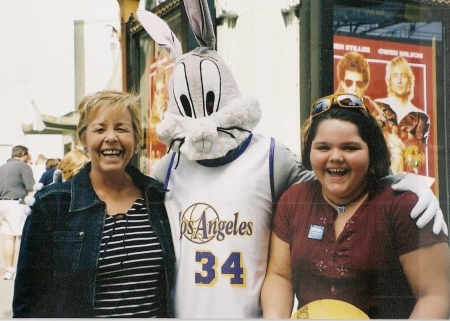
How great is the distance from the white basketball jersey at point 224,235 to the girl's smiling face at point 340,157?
224 mm

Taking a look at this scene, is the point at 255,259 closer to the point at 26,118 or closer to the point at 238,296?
the point at 238,296

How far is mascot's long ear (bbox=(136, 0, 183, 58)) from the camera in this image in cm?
241

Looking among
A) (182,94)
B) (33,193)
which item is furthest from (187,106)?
(33,193)

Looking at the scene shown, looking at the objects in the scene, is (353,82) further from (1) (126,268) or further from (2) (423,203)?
(1) (126,268)

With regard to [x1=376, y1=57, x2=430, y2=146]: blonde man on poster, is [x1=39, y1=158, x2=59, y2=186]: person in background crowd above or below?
below

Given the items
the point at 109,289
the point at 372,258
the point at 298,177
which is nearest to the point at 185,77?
the point at 298,177

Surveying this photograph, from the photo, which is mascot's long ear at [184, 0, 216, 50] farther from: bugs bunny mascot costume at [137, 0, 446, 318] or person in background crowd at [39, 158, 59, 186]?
person in background crowd at [39, 158, 59, 186]

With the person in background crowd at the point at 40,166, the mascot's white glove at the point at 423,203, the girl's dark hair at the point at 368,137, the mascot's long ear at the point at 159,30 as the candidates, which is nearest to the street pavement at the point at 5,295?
the person in background crowd at the point at 40,166

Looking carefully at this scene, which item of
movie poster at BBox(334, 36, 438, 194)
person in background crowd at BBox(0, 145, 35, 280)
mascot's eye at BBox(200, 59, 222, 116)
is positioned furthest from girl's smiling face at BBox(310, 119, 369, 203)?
person in background crowd at BBox(0, 145, 35, 280)

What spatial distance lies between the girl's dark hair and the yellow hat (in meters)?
0.53

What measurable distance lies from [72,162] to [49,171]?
0.10 m

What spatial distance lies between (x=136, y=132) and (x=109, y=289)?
0.67 metres

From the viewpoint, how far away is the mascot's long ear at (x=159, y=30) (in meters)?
2.41

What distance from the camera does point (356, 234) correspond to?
7.66 feet
